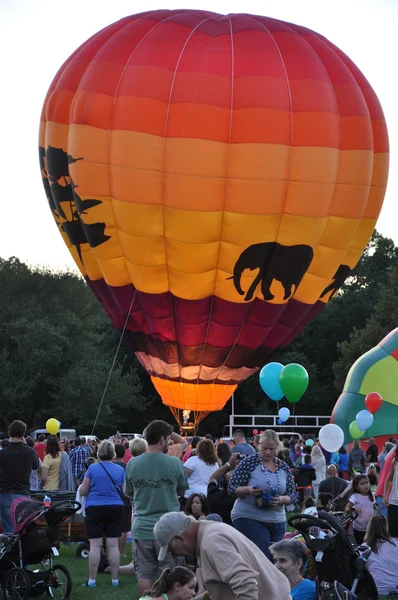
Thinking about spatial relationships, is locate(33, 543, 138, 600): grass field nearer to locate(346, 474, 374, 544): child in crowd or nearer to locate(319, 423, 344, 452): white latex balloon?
locate(346, 474, 374, 544): child in crowd

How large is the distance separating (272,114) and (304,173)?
2.68ft

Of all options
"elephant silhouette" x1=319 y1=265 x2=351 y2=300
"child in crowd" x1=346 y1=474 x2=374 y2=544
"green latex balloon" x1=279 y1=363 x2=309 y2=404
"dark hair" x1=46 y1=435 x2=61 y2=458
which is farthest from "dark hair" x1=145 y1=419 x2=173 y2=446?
"green latex balloon" x1=279 y1=363 x2=309 y2=404

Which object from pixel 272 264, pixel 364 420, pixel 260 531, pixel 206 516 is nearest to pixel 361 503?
pixel 260 531

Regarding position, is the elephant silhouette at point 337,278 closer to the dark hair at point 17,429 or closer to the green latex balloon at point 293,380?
the green latex balloon at point 293,380

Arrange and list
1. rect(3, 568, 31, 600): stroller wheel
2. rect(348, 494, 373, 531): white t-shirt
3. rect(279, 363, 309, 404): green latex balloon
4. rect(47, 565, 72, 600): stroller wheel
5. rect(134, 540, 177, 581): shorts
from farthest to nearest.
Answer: rect(279, 363, 309, 404): green latex balloon
rect(348, 494, 373, 531): white t-shirt
rect(47, 565, 72, 600): stroller wheel
rect(3, 568, 31, 600): stroller wheel
rect(134, 540, 177, 581): shorts

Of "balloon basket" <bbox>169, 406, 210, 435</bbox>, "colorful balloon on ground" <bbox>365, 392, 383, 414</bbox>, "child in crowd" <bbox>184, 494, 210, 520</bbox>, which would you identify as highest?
"colorful balloon on ground" <bbox>365, 392, 383, 414</bbox>

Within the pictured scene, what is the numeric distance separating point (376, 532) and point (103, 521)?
2040 mm

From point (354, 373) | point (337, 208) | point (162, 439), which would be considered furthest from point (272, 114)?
point (354, 373)

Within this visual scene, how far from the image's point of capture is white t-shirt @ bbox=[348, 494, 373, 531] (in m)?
8.16

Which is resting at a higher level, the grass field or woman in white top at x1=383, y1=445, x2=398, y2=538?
woman in white top at x1=383, y1=445, x2=398, y2=538

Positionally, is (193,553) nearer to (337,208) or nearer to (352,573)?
(352,573)

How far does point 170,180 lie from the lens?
12102mm

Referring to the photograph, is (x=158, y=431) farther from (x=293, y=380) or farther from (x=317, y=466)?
(x=293, y=380)

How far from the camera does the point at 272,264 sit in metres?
12.7
